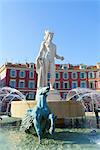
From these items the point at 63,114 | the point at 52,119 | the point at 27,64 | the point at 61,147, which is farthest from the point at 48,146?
the point at 27,64

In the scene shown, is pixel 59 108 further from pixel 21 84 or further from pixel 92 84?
pixel 92 84

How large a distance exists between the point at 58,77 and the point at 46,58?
37.1 metres

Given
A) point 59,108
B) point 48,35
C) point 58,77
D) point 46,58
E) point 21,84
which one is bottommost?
point 59,108

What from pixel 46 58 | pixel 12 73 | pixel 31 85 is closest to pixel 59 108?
pixel 46 58

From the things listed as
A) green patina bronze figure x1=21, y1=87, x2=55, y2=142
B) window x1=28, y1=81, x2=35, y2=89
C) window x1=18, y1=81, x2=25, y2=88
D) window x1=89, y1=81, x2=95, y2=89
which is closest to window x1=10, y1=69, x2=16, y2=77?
window x1=18, y1=81, x2=25, y2=88

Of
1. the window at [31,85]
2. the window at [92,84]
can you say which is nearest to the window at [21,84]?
the window at [31,85]

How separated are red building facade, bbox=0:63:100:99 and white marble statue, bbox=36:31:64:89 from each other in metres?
34.1

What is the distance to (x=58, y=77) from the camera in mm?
47406

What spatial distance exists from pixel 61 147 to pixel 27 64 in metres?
41.3

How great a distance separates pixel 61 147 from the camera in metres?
5.30

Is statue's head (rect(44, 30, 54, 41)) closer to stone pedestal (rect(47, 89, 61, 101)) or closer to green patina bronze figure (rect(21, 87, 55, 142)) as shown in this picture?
stone pedestal (rect(47, 89, 61, 101))

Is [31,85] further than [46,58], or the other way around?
[31,85]

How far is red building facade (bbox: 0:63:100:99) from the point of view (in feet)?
147

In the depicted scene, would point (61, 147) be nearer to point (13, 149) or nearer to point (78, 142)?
point (78, 142)
